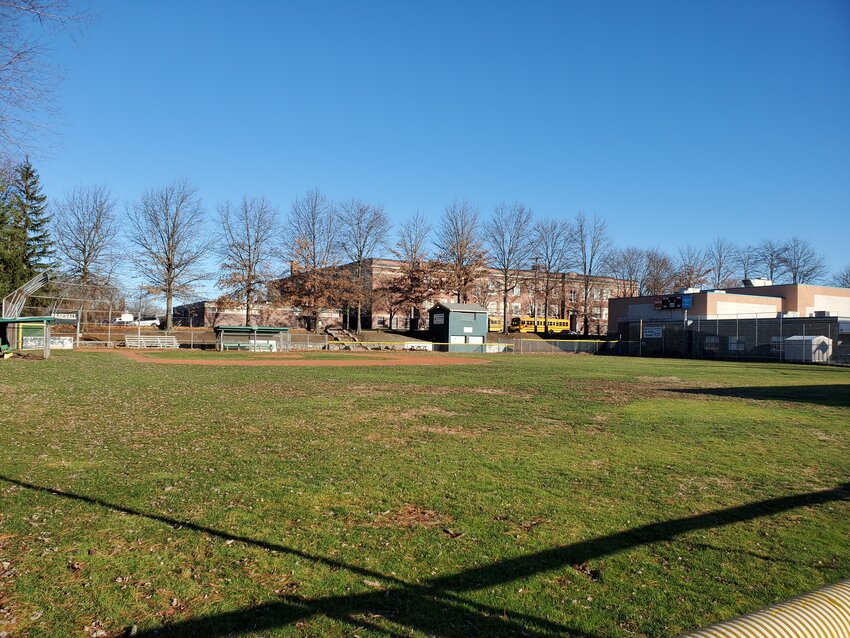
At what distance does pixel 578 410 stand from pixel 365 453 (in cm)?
785

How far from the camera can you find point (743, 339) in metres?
53.2

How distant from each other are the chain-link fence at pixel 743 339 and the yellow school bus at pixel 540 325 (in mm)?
15168

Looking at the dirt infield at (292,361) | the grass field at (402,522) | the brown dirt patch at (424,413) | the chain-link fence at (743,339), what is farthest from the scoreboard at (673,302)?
the brown dirt patch at (424,413)

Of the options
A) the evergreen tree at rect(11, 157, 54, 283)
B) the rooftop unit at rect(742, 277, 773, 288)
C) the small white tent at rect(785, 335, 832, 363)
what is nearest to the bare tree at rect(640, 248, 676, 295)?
the rooftop unit at rect(742, 277, 773, 288)

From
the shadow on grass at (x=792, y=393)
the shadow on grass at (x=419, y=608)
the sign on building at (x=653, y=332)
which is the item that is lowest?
the shadow on grass at (x=792, y=393)

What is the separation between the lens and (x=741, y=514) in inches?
256

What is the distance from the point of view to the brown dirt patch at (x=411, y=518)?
5934 millimetres

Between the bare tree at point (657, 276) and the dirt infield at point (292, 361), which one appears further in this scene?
the bare tree at point (657, 276)

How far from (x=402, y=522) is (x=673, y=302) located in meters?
68.1

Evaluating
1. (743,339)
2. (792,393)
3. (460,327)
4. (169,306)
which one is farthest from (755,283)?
(169,306)

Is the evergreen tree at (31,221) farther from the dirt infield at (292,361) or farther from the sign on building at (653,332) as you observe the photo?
the sign on building at (653,332)

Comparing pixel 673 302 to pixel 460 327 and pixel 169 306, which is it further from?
pixel 169 306

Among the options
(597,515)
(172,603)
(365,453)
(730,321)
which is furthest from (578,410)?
(730,321)

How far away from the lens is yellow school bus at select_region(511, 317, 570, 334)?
80.3 m
